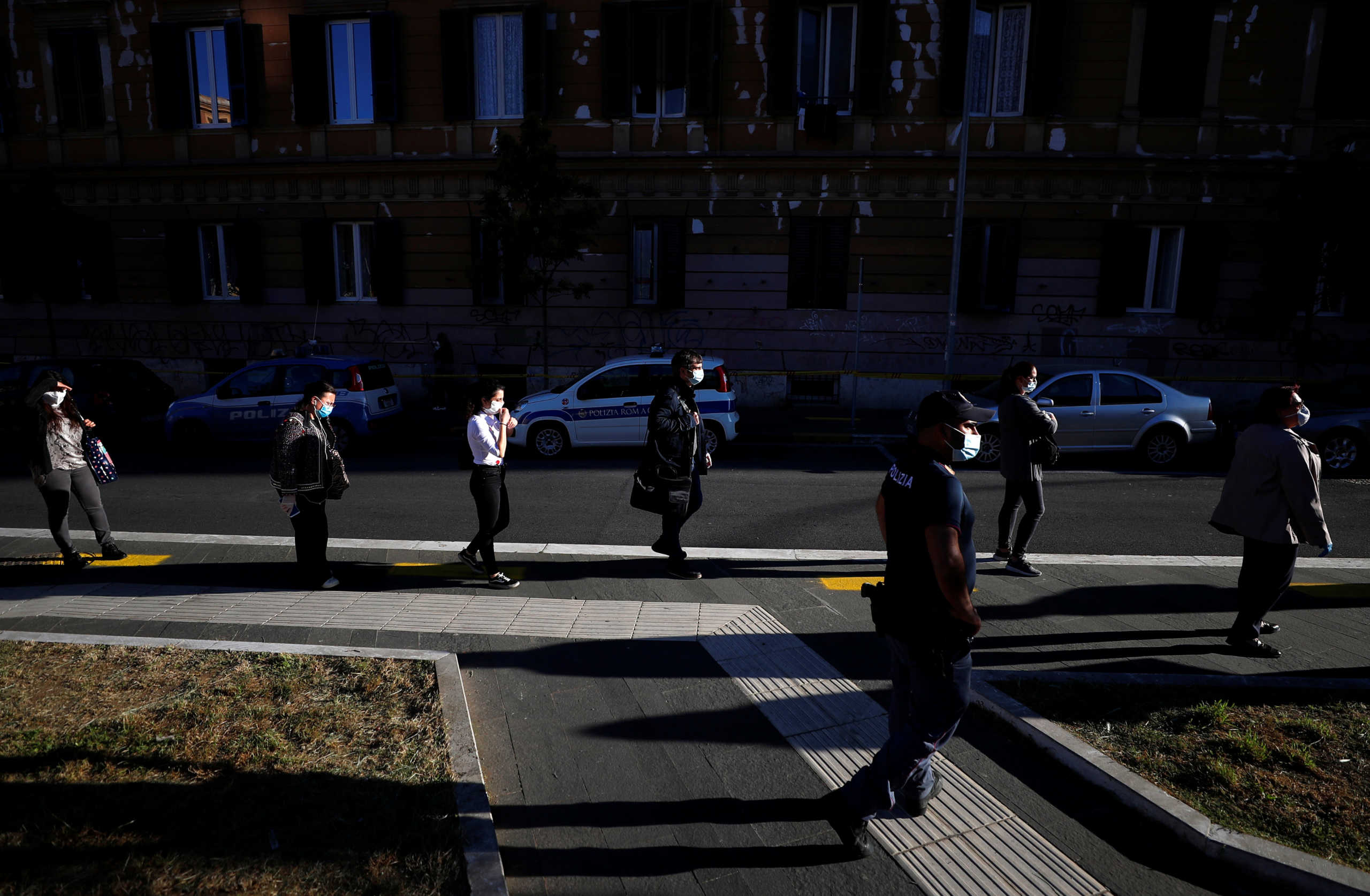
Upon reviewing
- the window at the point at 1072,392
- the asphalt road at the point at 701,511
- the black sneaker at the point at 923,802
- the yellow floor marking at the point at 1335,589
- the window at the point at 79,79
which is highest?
the window at the point at 79,79

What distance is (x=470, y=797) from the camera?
380cm

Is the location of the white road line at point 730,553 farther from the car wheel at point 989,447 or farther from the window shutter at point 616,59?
the window shutter at point 616,59

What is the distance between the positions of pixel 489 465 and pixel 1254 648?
19.0ft

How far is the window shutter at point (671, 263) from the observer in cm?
1875

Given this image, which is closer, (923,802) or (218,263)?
(923,802)

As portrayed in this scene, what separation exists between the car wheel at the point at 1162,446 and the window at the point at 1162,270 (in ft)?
23.0

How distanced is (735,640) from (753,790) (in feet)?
6.09

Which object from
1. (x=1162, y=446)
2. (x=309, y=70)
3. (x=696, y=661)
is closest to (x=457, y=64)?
(x=309, y=70)

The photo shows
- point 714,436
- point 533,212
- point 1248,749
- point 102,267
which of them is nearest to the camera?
point 1248,749

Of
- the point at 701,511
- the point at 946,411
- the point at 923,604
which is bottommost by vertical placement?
the point at 701,511

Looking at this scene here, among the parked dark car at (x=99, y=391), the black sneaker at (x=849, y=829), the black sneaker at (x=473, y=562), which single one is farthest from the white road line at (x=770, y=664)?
the parked dark car at (x=99, y=391)

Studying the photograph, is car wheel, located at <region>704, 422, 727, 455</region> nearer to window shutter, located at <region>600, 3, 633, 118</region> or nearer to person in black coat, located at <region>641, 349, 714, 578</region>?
person in black coat, located at <region>641, 349, 714, 578</region>

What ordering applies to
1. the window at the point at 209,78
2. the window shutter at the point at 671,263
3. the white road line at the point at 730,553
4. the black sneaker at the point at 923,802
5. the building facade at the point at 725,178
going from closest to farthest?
the black sneaker at the point at 923,802, the white road line at the point at 730,553, the building facade at the point at 725,178, the window shutter at the point at 671,263, the window at the point at 209,78

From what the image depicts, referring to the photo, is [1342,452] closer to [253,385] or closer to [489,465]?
[489,465]
